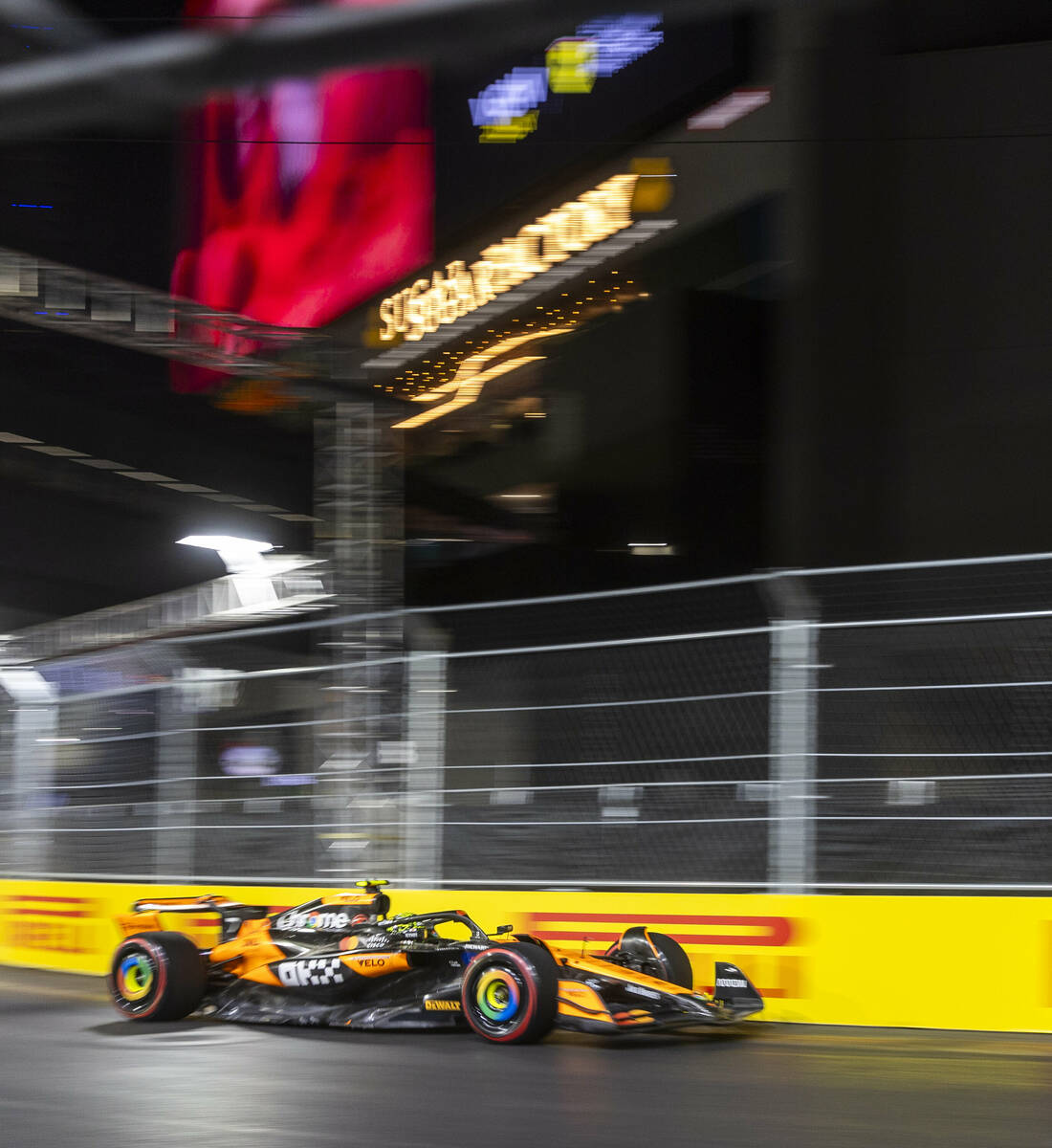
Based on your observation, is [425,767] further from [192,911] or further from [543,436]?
[543,436]

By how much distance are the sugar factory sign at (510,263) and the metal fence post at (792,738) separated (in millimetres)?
8780

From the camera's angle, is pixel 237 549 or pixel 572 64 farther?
pixel 237 549

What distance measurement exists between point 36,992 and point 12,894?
1.89m

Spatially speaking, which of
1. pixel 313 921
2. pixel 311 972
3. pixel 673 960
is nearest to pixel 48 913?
pixel 313 921

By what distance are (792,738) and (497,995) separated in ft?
5.92

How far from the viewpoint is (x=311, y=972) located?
673 cm

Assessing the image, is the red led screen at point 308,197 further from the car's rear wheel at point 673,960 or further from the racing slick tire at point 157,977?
the car's rear wheel at point 673,960

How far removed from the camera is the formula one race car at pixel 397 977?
6.00 m

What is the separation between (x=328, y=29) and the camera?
10.1ft

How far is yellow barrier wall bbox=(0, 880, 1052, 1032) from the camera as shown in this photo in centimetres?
638

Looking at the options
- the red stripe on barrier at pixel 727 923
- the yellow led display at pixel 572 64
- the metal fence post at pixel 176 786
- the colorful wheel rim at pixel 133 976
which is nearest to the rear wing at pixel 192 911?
the colorful wheel rim at pixel 133 976

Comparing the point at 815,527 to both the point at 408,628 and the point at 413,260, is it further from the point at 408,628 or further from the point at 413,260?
the point at 413,260

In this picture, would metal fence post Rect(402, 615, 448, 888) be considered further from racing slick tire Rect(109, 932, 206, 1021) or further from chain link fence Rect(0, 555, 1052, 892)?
racing slick tire Rect(109, 932, 206, 1021)

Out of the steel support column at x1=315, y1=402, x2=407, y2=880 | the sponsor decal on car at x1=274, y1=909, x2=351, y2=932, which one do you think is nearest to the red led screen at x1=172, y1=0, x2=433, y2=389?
the steel support column at x1=315, y1=402, x2=407, y2=880
